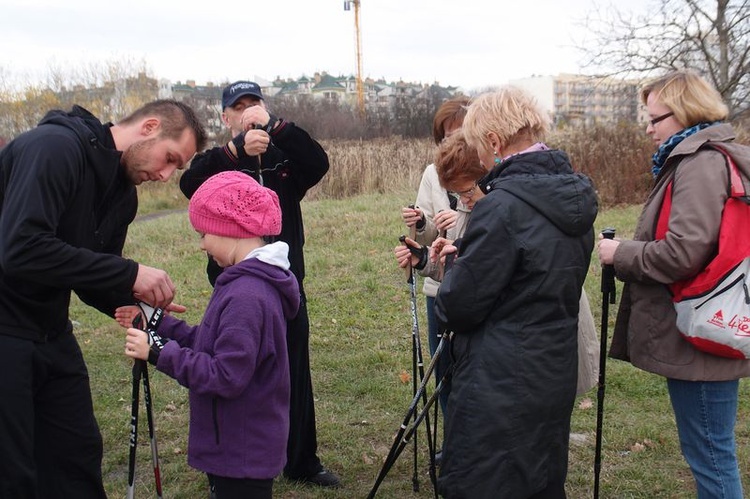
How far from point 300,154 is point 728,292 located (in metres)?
2.22

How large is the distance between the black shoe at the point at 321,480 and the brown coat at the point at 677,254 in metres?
1.91

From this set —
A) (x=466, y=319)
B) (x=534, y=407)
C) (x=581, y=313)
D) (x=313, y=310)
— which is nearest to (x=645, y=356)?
(x=581, y=313)

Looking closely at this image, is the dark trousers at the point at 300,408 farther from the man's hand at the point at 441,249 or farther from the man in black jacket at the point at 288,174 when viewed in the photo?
the man's hand at the point at 441,249

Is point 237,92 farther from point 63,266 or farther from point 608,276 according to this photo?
point 608,276

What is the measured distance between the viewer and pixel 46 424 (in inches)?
116

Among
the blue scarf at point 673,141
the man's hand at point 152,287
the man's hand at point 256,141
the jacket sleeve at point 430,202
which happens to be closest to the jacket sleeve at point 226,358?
the man's hand at point 152,287

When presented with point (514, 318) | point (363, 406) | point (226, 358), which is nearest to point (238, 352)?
point (226, 358)

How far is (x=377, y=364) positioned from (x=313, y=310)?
1.91 meters

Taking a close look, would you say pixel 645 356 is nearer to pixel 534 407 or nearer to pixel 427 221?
pixel 534 407

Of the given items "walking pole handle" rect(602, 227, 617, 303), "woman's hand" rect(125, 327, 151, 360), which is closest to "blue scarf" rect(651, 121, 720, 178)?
"walking pole handle" rect(602, 227, 617, 303)

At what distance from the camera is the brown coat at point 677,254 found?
273cm

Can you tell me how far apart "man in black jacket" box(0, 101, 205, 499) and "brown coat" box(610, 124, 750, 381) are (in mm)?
2031

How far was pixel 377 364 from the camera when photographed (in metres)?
6.09

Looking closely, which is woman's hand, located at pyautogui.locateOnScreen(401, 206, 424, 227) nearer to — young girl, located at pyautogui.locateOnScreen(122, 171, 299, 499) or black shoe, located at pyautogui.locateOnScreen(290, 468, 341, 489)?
young girl, located at pyautogui.locateOnScreen(122, 171, 299, 499)
